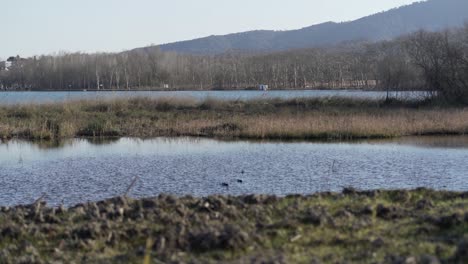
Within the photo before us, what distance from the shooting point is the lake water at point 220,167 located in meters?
17.0

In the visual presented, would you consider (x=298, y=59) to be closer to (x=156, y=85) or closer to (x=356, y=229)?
(x=156, y=85)

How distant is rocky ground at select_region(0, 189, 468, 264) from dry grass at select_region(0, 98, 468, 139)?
70.9 feet

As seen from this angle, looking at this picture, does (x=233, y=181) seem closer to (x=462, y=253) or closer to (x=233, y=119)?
(x=462, y=253)

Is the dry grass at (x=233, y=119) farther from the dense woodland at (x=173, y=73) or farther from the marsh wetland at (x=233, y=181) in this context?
the dense woodland at (x=173, y=73)

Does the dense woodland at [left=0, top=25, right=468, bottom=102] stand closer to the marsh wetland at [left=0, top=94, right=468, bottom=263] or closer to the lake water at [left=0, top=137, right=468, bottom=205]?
the marsh wetland at [left=0, top=94, right=468, bottom=263]

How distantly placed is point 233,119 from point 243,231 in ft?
97.8

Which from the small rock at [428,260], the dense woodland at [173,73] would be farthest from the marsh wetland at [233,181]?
the dense woodland at [173,73]

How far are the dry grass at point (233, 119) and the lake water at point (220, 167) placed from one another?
2.50m

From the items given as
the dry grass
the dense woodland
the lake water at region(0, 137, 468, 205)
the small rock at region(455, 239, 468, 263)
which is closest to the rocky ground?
the small rock at region(455, 239, 468, 263)

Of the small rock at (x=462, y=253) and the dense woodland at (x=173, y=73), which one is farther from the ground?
the dense woodland at (x=173, y=73)

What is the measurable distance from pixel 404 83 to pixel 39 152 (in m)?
31.6

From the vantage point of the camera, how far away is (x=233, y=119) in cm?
3825

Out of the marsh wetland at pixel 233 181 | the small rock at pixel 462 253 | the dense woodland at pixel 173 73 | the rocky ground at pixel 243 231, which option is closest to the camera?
the small rock at pixel 462 253

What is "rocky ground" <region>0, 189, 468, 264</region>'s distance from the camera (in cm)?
775
